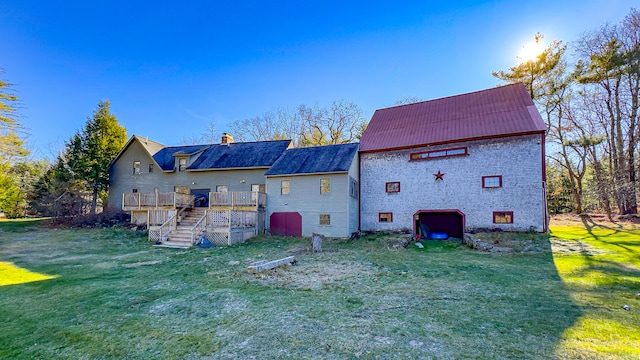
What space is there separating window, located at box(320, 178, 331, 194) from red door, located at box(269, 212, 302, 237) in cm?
229

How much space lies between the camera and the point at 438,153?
57.3ft

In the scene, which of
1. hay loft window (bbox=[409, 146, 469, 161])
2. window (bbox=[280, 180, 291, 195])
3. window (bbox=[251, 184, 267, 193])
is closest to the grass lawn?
hay loft window (bbox=[409, 146, 469, 161])

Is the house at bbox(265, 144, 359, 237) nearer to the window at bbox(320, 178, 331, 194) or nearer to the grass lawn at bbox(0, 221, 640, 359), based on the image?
the window at bbox(320, 178, 331, 194)

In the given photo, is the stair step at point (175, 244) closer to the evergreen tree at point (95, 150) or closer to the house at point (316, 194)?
the house at point (316, 194)

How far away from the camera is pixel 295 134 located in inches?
1442

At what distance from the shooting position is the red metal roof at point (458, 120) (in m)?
16.3

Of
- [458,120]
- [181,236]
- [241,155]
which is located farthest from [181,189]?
[458,120]

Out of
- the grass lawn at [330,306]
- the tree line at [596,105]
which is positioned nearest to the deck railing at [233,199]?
the grass lawn at [330,306]

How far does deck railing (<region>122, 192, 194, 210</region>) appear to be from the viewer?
1900cm

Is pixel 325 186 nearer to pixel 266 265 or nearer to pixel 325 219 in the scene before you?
pixel 325 219

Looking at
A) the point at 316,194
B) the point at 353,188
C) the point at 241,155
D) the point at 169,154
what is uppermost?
the point at 169,154

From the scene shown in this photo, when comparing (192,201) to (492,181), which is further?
(192,201)

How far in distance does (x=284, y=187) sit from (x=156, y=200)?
8614mm

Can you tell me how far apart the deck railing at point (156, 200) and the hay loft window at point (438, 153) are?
15.4 m
